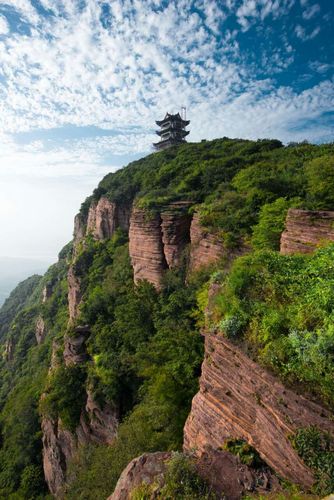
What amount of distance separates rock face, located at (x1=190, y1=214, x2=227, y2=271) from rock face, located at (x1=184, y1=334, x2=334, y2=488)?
10.1 metres

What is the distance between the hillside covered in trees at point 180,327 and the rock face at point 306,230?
21 cm

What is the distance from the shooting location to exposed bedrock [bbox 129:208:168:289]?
21859 mm

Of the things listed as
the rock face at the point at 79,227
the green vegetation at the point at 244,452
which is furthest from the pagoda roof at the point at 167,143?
the green vegetation at the point at 244,452

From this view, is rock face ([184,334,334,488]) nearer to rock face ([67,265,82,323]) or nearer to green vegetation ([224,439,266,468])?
green vegetation ([224,439,266,468])

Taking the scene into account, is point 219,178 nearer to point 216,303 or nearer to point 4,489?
point 216,303

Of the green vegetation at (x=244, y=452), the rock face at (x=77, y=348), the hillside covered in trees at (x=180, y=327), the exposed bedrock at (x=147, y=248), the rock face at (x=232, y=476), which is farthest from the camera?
the exposed bedrock at (x=147, y=248)

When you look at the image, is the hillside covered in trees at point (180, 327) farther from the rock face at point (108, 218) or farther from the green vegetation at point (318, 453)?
the rock face at point (108, 218)

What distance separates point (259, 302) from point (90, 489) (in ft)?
36.5

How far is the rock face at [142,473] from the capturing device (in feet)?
18.4

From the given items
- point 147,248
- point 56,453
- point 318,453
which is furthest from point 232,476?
point 56,453

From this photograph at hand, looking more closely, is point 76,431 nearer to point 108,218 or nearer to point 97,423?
point 97,423

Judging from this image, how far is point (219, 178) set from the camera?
24.5 meters

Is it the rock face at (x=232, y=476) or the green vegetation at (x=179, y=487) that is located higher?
the green vegetation at (x=179, y=487)

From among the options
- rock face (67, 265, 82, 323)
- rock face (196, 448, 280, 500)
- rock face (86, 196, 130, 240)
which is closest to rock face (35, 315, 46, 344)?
rock face (67, 265, 82, 323)
